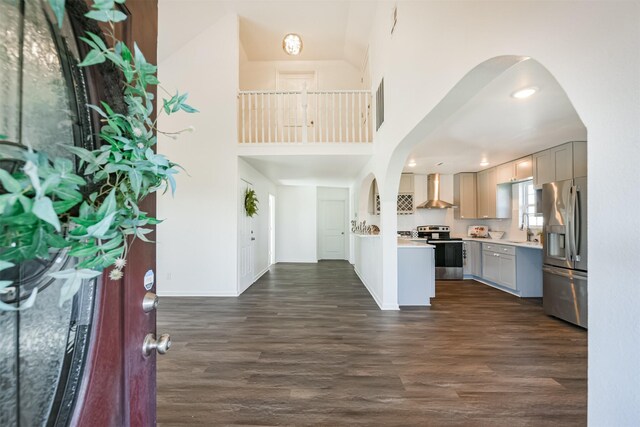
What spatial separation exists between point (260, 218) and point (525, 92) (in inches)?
200

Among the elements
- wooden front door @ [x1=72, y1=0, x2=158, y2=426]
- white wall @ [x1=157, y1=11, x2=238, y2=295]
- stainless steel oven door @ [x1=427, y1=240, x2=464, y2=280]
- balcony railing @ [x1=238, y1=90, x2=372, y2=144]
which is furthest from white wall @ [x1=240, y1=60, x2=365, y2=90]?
wooden front door @ [x1=72, y1=0, x2=158, y2=426]

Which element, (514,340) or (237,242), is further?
(237,242)

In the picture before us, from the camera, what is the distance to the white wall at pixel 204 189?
4652 millimetres

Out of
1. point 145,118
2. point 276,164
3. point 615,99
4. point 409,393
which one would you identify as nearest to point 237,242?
point 276,164

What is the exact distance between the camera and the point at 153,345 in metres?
0.83

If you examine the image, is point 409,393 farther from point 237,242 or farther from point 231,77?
point 231,77

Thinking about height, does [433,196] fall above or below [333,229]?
above

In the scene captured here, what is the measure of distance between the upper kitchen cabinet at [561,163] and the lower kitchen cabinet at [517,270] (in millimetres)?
1143

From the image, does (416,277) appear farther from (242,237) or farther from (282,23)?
(282,23)

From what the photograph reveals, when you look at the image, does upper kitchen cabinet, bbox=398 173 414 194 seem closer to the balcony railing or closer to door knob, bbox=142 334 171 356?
the balcony railing

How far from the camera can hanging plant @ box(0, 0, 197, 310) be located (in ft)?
1.21

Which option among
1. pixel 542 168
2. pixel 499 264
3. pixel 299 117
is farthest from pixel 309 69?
pixel 499 264

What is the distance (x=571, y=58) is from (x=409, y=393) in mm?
2157

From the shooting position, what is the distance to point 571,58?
1019 millimetres
